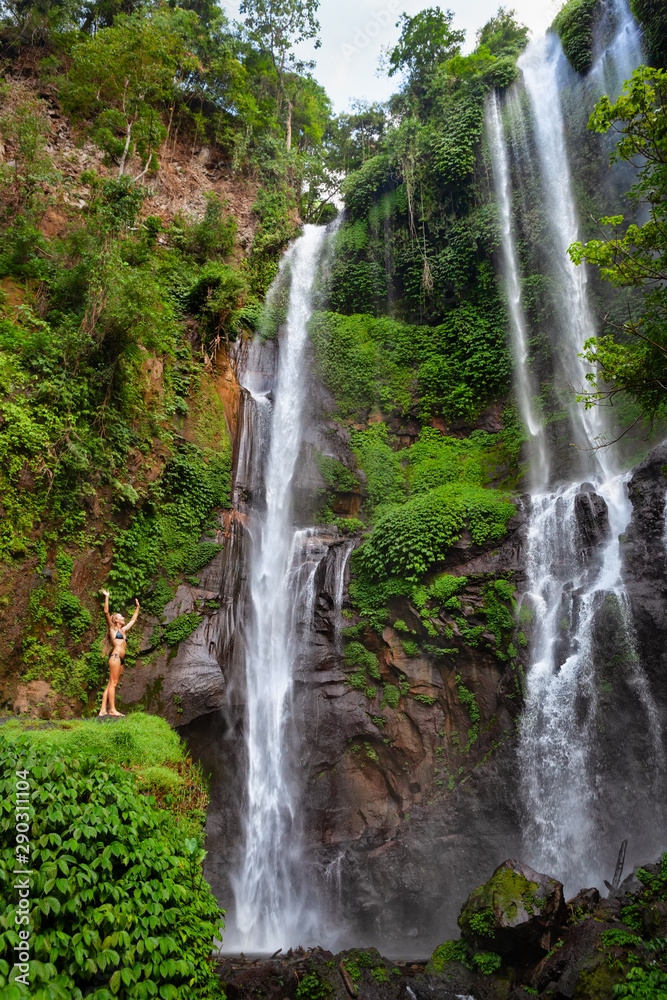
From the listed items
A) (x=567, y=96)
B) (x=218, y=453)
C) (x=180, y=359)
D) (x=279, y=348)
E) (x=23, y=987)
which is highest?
(x=567, y=96)

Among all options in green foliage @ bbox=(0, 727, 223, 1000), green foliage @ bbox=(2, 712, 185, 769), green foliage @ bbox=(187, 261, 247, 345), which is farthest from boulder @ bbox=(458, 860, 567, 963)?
green foliage @ bbox=(187, 261, 247, 345)

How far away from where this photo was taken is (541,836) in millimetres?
8531

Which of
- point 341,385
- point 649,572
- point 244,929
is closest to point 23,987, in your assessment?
point 244,929

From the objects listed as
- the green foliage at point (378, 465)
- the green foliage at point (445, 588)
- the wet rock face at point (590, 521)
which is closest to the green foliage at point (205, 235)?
the green foliage at point (378, 465)

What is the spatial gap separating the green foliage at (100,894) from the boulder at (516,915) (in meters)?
4.04

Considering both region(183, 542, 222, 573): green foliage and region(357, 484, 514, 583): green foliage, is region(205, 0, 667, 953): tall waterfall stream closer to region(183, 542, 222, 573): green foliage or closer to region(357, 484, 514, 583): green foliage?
region(183, 542, 222, 573): green foliage

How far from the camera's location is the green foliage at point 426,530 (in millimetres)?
11570

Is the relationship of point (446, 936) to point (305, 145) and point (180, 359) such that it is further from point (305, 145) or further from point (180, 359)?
point (305, 145)

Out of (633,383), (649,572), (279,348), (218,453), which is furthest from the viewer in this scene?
(279,348)

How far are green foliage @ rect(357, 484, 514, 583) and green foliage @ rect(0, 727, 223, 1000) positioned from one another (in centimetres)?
793

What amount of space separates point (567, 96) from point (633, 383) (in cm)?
1569

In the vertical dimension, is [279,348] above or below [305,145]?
below

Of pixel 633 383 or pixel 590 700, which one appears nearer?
pixel 633 383

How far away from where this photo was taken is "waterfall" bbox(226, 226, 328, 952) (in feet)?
30.3
